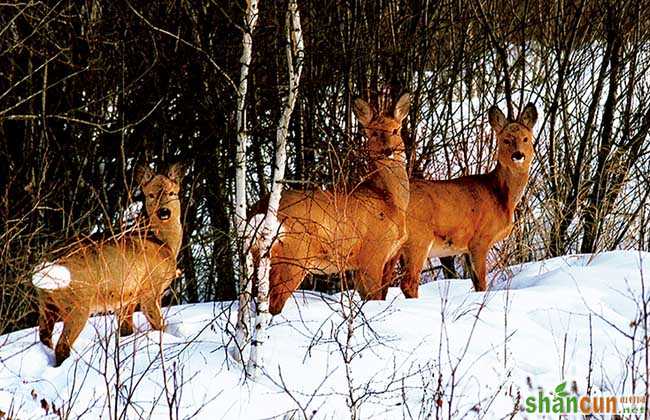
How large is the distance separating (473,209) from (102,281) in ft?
10.9

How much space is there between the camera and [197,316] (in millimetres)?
7312

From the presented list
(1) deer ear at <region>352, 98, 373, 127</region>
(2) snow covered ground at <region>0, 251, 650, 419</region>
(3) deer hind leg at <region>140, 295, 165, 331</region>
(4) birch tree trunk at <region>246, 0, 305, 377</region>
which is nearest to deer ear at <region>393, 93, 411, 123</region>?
(1) deer ear at <region>352, 98, 373, 127</region>

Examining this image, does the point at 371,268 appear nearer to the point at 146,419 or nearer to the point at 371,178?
the point at 371,178

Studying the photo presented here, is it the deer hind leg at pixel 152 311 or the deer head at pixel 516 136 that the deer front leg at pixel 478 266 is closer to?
the deer head at pixel 516 136

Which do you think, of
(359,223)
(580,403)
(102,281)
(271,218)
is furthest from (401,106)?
(580,403)

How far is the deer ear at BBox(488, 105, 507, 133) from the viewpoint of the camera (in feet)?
28.2

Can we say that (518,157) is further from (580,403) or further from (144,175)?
(580,403)

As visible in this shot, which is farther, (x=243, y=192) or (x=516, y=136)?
(x=516, y=136)

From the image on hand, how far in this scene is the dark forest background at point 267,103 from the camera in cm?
936

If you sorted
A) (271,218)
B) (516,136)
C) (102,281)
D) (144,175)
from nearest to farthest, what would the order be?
(271,218) < (102,281) < (144,175) < (516,136)

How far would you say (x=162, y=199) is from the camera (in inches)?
291

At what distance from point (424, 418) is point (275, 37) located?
5.36m

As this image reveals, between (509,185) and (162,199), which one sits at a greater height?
(509,185)

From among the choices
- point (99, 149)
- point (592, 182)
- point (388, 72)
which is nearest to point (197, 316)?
point (99, 149)
